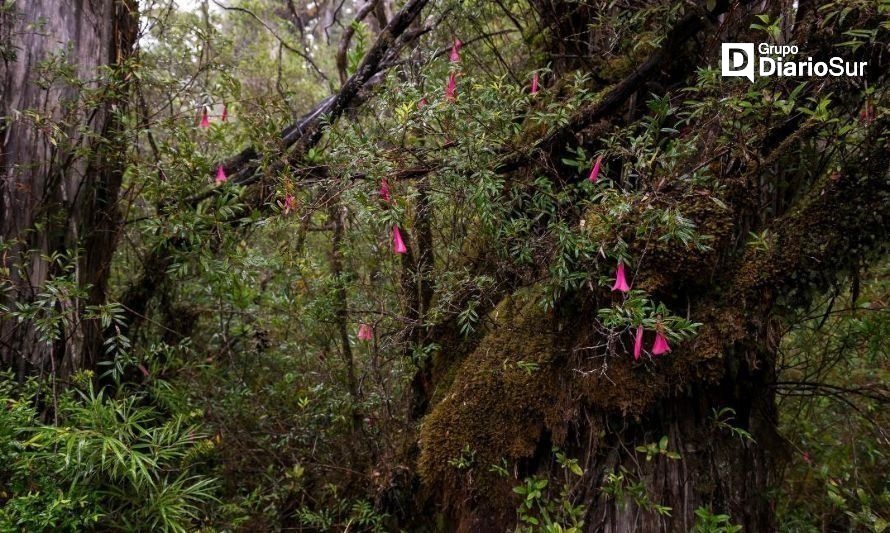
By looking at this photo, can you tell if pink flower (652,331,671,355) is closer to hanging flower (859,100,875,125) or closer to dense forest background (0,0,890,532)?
dense forest background (0,0,890,532)

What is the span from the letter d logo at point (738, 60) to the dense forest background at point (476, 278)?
0.05 meters

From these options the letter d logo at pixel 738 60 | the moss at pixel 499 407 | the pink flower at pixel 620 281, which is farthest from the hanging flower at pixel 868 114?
the moss at pixel 499 407

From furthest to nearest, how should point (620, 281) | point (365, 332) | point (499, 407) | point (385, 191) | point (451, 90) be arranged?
point (365, 332) < point (499, 407) < point (451, 90) < point (385, 191) < point (620, 281)

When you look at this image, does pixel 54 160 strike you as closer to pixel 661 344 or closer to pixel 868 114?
pixel 661 344

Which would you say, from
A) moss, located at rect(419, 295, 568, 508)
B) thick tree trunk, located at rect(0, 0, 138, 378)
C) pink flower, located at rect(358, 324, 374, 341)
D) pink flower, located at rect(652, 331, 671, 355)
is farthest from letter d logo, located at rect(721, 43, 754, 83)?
thick tree trunk, located at rect(0, 0, 138, 378)

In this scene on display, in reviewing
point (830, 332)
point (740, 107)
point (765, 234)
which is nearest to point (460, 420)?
point (765, 234)

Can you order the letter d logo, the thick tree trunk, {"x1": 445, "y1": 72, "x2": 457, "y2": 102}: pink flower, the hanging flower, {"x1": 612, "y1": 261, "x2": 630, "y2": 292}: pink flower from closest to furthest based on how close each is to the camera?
1. the hanging flower
2. {"x1": 612, "y1": 261, "x2": 630, "y2": 292}: pink flower
3. the letter d logo
4. {"x1": 445, "y1": 72, "x2": 457, "y2": 102}: pink flower
5. the thick tree trunk

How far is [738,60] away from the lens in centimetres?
208

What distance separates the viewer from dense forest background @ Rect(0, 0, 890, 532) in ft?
6.38

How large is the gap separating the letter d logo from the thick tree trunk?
285cm

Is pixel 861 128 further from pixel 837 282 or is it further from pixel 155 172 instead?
pixel 155 172

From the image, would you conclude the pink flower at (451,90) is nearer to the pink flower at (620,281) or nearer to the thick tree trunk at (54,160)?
the pink flower at (620,281)

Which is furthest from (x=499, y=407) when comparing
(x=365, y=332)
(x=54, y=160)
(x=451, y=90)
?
(x=54, y=160)

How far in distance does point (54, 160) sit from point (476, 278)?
7.75 ft
